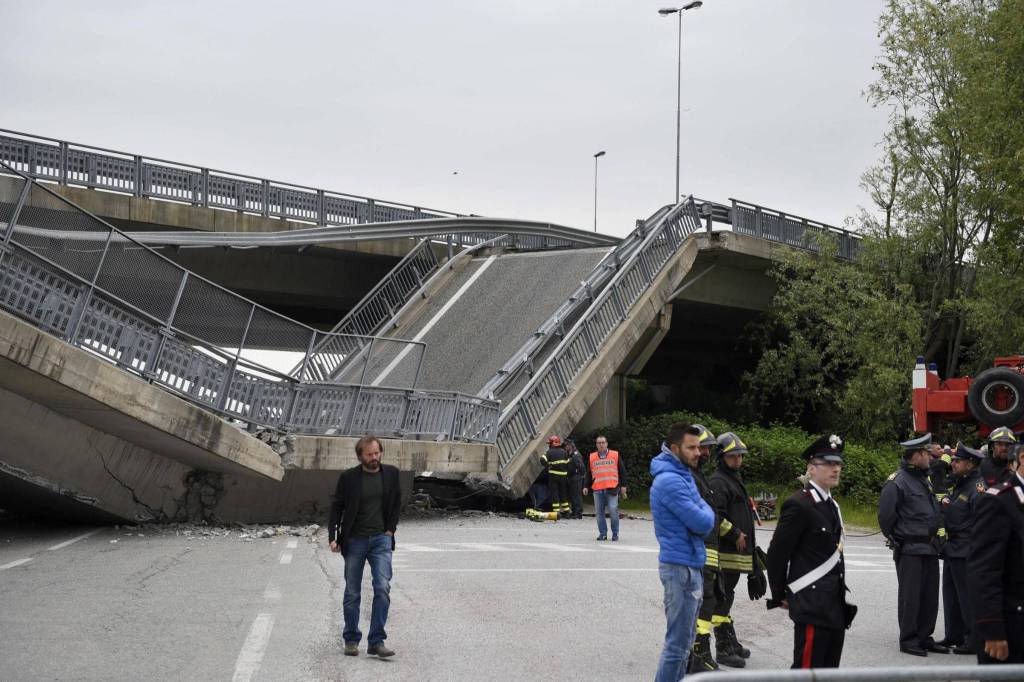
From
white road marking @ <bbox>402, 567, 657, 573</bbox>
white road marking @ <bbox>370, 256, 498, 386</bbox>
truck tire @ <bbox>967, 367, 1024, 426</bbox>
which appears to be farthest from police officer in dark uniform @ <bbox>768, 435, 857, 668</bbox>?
white road marking @ <bbox>370, 256, 498, 386</bbox>

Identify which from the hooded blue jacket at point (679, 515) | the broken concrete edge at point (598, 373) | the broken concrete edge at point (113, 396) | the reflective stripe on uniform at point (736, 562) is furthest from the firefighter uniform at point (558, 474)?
the hooded blue jacket at point (679, 515)

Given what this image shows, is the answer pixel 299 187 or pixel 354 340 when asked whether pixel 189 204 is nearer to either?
pixel 299 187

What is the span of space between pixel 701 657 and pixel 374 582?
7.83 ft

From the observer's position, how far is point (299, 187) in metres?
31.0

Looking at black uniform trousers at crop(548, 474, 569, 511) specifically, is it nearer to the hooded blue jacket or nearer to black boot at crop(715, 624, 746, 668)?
black boot at crop(715, 624, 746, 668)

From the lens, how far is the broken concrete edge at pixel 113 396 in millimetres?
13938

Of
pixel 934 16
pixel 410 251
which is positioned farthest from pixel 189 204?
pixel 934 16

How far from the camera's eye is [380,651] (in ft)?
27.5

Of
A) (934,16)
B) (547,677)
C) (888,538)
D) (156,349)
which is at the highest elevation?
(934,16)

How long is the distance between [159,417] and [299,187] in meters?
16.0

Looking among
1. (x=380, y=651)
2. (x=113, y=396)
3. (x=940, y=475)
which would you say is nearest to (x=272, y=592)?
(x=380, y=651)

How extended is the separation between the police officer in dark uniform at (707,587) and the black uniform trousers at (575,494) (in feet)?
45.9

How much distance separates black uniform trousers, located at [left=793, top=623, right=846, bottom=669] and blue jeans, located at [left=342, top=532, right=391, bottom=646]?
3.34 meters

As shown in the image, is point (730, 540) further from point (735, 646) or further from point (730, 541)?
point (735, 646)
